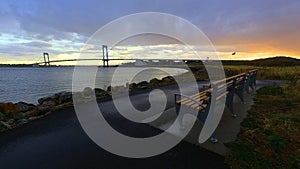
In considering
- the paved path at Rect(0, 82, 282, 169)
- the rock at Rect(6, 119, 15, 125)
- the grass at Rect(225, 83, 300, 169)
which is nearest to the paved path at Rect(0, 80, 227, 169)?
the paved path at Rect(0, 82, 282, 169)

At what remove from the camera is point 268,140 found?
14.7 feet

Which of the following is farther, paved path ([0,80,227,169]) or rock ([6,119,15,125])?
rock ([6,119,15,125])

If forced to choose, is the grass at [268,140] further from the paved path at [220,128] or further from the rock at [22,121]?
the rock at [22,121]

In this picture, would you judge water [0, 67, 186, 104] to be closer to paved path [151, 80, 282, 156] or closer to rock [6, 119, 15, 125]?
rock [6, 119, 15, 125]

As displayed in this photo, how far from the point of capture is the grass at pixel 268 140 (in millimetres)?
3646

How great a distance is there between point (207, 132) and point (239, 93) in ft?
11.0

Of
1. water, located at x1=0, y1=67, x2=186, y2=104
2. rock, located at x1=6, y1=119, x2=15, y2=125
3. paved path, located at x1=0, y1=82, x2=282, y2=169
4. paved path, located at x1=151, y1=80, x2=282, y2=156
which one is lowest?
water, located at x1=0, y1=67, x2=186, y2=104

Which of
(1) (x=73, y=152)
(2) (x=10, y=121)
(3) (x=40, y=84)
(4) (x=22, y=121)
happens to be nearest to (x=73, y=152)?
(1) (x=73, y=152)

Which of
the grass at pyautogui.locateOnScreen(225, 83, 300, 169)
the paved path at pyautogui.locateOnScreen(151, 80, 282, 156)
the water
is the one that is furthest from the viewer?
the water

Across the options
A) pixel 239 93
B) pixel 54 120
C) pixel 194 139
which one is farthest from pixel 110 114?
pixel 239 93

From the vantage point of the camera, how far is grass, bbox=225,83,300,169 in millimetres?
3646

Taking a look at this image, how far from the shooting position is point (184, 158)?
12.7 ft

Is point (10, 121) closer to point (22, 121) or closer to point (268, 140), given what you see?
point (22, 121)

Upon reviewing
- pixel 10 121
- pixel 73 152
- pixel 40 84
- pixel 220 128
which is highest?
pixel 220 128
